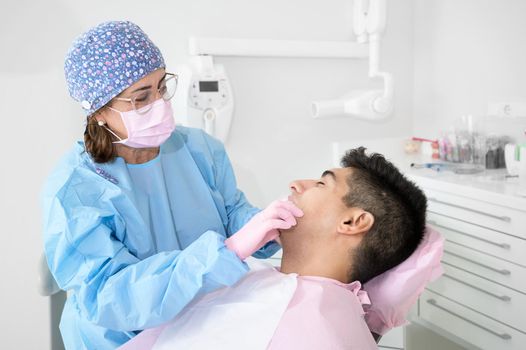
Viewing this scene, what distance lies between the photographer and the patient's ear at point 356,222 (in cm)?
118

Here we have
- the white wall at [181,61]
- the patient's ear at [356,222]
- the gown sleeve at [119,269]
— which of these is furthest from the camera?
the white wall at [181,61]

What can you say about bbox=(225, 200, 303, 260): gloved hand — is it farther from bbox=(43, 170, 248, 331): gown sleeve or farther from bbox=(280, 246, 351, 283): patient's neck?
bbox=(280, 246, 351, 283): patient's neck

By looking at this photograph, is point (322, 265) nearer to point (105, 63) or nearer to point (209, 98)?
point (105, 63)

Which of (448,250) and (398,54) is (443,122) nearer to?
(398,54)

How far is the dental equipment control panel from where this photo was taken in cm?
202

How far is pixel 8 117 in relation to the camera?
1.79 metres

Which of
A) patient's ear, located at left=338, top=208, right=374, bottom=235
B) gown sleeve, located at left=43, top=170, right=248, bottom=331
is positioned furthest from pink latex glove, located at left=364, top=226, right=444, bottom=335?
gown sleeve, located at left=43, top=170, right=248, bottom=331

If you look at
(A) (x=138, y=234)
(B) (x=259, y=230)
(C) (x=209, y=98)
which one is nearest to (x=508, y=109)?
(C) (x=209, y=98)

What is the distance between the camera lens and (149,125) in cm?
127

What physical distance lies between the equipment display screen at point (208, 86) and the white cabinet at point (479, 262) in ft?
3.15

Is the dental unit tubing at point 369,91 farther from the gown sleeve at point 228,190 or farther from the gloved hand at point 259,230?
the gloved hand at point 259,230

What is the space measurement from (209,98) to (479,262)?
127cm

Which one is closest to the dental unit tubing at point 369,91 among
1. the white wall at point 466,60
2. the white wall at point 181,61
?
the white wall at point 181,61

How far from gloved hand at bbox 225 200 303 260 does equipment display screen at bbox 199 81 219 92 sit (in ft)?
3.45
